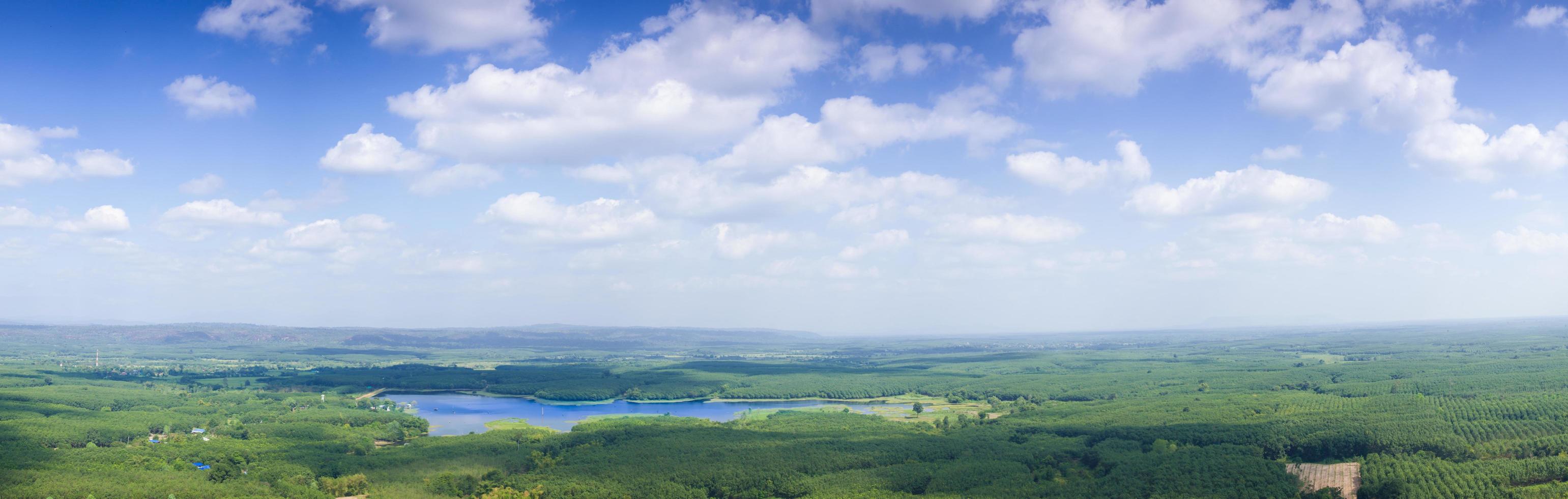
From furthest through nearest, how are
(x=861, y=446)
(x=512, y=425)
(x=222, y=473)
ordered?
(x=512, y=425) → (x=861, y=446) → (x=222, y=473)

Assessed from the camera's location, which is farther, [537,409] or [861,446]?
[537,409]

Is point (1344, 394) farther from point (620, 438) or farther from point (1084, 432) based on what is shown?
point (620, 438)

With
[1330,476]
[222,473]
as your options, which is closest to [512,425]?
[222,473]

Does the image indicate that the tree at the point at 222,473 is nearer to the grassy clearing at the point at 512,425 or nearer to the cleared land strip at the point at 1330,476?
the grassy clearing at the point at 512,425

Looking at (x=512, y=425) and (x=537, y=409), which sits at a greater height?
(x=512, y=425)

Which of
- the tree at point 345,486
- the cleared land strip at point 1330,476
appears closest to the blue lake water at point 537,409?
the tree at point 345,486

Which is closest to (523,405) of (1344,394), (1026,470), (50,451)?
(50,451)

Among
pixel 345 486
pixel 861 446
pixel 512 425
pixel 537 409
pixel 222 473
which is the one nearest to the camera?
pixel 345 486

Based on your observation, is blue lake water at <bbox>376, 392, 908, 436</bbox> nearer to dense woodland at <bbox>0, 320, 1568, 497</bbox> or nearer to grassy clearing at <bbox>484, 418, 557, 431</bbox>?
grassy clearing at <bbox>484, 418, 557, 431</bbox>

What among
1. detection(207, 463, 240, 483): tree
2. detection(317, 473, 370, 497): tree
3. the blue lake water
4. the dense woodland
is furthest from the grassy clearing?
detection(207, 463, 240, 483): tree

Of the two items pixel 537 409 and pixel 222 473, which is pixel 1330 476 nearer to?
pixel 222 473
